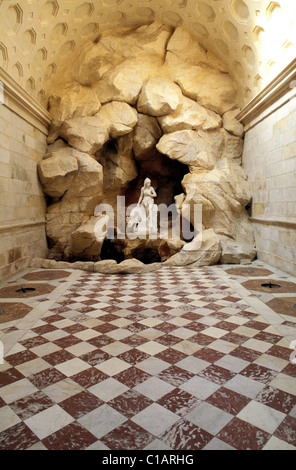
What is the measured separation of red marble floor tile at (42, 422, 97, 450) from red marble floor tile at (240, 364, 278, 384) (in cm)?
149

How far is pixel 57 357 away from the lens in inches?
123

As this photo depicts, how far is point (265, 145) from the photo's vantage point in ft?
26.9

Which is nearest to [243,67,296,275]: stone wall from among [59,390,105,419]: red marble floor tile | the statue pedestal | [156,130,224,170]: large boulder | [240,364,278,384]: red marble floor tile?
[156,130,224,170]: large boulder

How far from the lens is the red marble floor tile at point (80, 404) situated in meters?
2.25

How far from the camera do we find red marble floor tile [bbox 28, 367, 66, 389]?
265 centimetres

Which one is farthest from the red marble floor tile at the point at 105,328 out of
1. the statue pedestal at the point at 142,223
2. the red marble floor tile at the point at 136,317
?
the statue pedestal at the point at 142,223

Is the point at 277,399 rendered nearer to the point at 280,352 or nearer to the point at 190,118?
the point at 280,352

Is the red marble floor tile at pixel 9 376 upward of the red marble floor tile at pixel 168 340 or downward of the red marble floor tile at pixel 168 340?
upward

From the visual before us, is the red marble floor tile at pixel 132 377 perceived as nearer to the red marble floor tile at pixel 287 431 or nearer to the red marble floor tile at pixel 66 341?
the red marble floor tile at pixel 66 341

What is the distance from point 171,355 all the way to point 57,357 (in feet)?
3.83

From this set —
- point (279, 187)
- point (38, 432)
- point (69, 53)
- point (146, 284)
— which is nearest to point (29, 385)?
point (38, 432)

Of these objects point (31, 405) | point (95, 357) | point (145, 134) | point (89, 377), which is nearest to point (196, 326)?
point (95, 357)

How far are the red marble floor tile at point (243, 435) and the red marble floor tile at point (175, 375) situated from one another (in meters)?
0.62

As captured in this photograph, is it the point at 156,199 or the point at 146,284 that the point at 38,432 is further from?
Result: the point at 156,199
